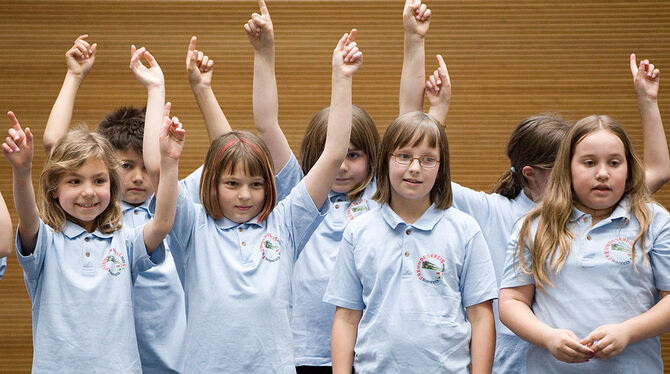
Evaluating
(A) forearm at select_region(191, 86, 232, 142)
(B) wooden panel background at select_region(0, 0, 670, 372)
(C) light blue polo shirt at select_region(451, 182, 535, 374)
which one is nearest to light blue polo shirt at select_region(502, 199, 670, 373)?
(C) light blue polo shirt at select_region(451, 182, 535, 374)

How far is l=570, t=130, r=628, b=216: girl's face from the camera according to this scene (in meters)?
2.18

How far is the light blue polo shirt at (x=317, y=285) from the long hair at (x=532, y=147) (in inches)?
19.9

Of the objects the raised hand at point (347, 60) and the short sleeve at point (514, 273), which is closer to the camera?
the short sleeve at point (514, 273)

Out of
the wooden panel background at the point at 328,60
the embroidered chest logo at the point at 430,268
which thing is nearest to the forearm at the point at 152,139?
the embroidered chest logo at the point at 430,268

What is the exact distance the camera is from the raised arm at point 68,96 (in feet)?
8.96

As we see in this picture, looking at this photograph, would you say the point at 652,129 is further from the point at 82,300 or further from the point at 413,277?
the point at 82,300

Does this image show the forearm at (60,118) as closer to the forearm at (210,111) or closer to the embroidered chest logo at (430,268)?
the forearm at (210,111)

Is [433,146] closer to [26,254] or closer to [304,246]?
[304,246]

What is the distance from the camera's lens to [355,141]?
2783 millimetres

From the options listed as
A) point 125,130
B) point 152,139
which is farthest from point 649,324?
point 125,130

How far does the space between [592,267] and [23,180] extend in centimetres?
162

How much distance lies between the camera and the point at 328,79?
3939 millimetres

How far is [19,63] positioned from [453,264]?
8.82ft

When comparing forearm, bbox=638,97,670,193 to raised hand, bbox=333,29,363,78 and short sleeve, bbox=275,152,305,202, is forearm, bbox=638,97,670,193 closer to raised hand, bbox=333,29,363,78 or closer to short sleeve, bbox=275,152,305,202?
raised hand, bbox=333,29,363,78
